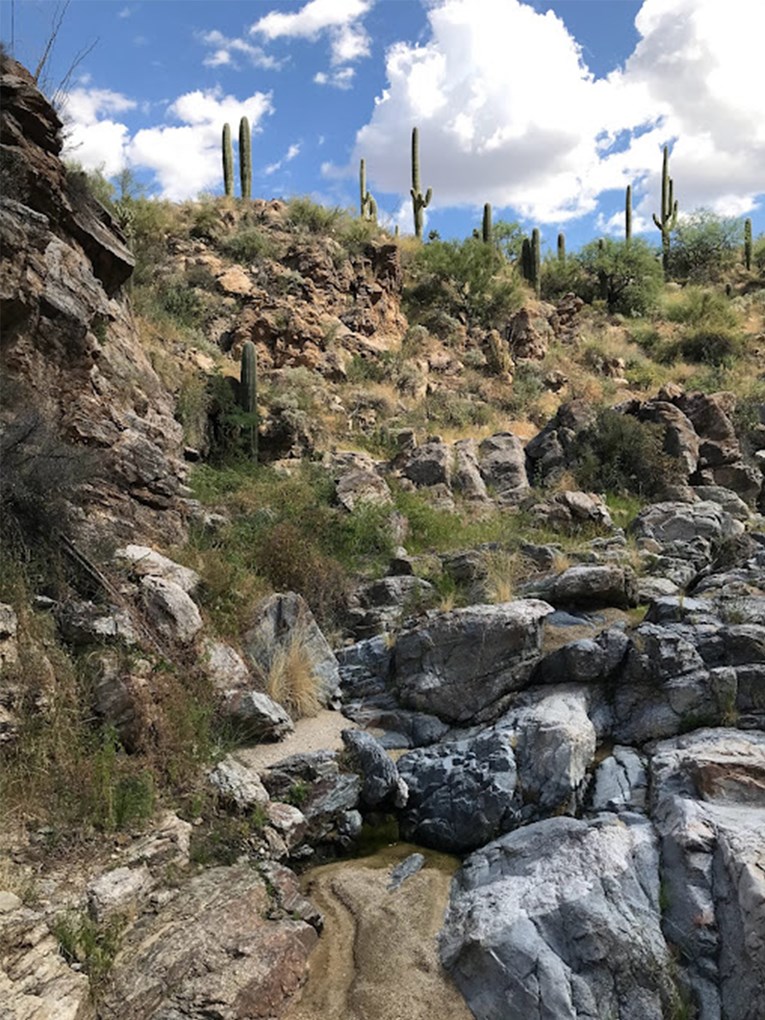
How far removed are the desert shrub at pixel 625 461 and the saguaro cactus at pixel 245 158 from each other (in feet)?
47.3

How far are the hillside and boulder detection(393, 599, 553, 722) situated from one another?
1.1 inches

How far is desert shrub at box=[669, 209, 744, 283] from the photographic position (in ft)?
105

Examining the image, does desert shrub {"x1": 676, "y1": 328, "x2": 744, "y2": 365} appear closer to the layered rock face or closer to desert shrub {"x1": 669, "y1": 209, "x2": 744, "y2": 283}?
desert shrub {"x1": 669, "y1": 209, "x2": 744, "y2": 283}

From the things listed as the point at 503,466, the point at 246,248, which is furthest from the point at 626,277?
the point at 503,466

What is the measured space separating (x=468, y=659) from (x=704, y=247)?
3204cm

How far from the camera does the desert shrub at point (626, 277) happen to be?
2578 centimetres

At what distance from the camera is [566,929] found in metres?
3.84

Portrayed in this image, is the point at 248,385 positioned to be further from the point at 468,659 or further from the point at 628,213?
the point at 628,213

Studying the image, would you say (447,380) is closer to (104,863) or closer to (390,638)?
(390,638)

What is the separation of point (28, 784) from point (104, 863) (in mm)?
721

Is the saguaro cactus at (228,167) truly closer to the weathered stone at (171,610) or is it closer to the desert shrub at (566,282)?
the desert shrub at (566,282)

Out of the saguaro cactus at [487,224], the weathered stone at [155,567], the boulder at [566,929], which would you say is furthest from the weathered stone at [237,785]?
the saguaro cactus at [487,224]

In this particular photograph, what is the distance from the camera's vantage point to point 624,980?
11.8 ft

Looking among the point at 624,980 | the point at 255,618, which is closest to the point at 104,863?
the point at 624,980
